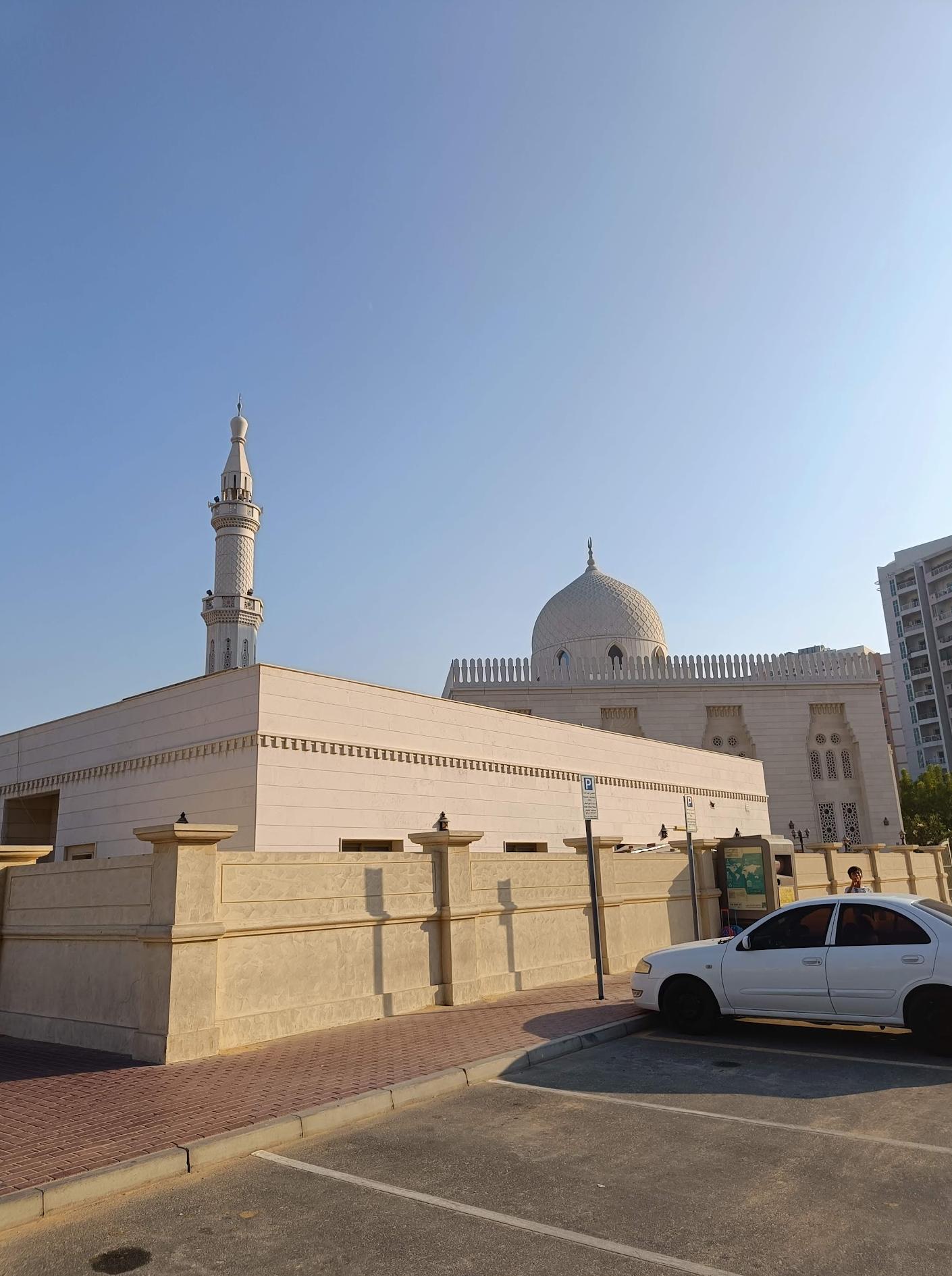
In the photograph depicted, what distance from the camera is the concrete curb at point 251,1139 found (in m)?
4.77

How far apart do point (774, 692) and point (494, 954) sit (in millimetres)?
31535

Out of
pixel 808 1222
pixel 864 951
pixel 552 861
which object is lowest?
pixel 808 1222

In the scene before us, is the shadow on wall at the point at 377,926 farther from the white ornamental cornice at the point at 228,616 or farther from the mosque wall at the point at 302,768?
the white ornamental cornice at the point at 228,616

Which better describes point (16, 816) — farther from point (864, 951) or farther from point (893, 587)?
point (893, 587)

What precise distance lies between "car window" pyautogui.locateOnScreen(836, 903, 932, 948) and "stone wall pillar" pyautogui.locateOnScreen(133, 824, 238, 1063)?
19.4 feet

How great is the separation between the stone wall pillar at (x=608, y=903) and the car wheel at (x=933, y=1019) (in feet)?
17.7

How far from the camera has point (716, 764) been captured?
31.4 meters

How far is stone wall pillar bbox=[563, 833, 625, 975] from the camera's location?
42.9 ft

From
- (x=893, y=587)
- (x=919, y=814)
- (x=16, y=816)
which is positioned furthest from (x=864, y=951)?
(x=893, y=587)

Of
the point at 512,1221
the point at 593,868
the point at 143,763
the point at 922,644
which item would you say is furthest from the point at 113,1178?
the point at 922,644

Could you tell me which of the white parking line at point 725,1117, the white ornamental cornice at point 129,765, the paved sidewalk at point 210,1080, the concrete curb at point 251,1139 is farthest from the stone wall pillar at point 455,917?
the white ornamental cornice at point 129,765

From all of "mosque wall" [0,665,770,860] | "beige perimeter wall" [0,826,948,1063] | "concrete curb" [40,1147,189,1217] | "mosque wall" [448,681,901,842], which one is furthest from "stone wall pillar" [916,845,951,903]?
"concrete curb" [40,1147,189,1217]

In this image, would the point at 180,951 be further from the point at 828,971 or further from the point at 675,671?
the point at 675,671

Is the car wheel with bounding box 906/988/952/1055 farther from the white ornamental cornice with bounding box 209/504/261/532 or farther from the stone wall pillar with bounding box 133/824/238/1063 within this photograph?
the white ornamental cornice with bounding box 209/504/261/532
